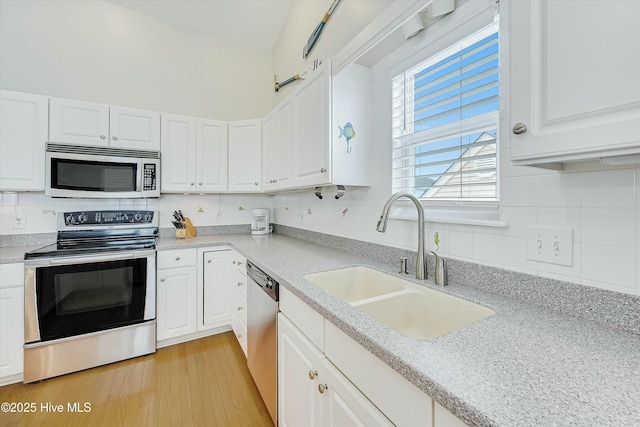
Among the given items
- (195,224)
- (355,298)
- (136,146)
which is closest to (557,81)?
(355,298)

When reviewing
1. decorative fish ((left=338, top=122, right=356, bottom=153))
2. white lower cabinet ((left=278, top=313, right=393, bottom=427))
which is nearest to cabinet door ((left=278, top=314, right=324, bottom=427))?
white lower cabinet ((left=278, top=313, right=393, bottom=427))

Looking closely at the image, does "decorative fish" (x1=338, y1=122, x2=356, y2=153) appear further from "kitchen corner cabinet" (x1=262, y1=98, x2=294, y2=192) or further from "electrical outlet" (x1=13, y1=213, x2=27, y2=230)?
"electrical outlet" (x1=13, y1=213, x2=27, y2=230)

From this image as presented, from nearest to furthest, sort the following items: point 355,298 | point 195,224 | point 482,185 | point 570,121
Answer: point 570,121
point 482,185
point 355,298
point 195,224

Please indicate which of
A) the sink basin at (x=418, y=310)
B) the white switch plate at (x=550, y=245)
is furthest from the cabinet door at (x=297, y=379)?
the white switch plate at (x=550, y=245)

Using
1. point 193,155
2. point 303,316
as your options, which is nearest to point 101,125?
point 193,155

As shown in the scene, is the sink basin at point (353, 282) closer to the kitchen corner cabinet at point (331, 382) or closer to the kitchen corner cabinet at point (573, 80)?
the kitchen corner cabinet at point (331, 382)

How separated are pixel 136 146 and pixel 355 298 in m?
2.27

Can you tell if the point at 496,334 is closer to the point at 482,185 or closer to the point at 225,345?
the point at 482,185

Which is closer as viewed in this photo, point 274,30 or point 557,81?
point 557,81

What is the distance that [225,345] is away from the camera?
2346 millimetres

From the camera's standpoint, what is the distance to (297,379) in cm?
115

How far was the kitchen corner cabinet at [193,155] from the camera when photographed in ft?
8.19

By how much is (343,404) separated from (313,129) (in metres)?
1.46

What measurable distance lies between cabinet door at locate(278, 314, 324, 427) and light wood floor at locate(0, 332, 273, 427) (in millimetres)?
426
